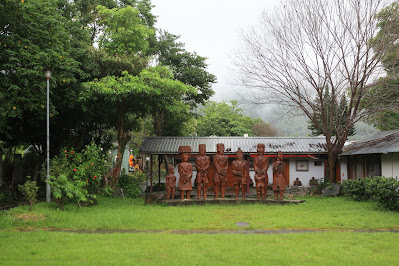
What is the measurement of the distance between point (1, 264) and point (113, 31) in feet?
45.0

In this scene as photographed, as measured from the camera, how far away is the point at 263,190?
15125 mm

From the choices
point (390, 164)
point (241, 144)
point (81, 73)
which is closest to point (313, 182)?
point (241, 144)

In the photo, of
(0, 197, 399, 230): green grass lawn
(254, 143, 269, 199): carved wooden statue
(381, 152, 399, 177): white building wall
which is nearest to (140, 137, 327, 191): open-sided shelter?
(381, 152, 399, 177): white building wall

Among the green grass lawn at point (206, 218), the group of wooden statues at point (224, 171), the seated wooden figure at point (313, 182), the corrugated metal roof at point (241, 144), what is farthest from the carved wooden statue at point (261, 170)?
the seated wooden figure at point (313, 182)

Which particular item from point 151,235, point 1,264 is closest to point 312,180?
point 151,235

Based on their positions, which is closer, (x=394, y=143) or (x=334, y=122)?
(x=394, y=143)

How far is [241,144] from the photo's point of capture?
2275 cm

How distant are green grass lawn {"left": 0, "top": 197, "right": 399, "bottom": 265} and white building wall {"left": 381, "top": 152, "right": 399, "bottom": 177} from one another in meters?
3.63

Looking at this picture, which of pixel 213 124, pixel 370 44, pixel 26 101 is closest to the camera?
pixel 26 101

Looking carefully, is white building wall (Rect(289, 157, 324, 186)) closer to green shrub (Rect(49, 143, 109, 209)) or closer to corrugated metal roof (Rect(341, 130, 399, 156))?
corrugated metal roof (Rect(341, 130, 399, 156))

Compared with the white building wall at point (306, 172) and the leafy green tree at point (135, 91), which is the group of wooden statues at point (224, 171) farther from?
the white building wall at point (306, 172)

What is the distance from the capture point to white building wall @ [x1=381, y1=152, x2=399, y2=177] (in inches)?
605

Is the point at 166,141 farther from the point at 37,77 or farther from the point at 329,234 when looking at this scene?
the point at 329,234

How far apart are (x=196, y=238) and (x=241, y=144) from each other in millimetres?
14955
